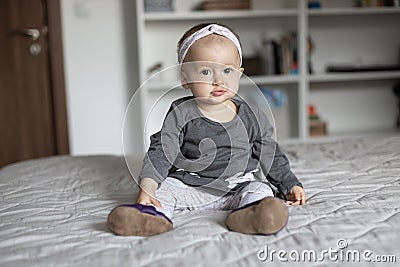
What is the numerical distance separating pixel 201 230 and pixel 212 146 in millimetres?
336

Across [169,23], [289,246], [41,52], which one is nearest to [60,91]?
[41,52]

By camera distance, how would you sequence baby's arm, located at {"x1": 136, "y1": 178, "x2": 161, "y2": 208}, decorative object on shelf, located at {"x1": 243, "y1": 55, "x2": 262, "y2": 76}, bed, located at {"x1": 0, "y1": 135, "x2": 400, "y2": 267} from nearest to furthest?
1. bed, located at {"x1": 0, "y1": 135, "x2": 400, "y2": 267}
2. baby's arm, located at {"x1": 136, "y1": 178, "x2": 161, "y2": 208}
3. decorative object on shelf, located at {"x1": 243, "y1": 55, "x2": 262, "y2": 76}

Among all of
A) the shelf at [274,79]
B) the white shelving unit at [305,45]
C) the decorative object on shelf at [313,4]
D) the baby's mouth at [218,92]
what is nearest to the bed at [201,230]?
the baby's mouth at [218,92]

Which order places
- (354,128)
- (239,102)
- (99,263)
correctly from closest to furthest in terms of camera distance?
(99,263), (239,102), (354,128)

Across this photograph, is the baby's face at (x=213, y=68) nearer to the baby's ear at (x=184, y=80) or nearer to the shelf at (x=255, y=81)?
the baby's ear at (x=184, y=80)

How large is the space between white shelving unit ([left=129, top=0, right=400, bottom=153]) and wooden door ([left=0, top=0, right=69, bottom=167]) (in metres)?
0.47

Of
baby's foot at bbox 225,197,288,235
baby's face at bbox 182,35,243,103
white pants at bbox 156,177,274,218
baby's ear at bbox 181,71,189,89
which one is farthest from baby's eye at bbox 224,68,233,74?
baby's foot at bbox 225,197,288,235

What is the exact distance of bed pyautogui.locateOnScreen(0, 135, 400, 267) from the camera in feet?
3.10

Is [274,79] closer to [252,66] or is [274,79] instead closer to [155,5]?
[252,66]

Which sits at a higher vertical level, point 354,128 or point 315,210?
point 315,210

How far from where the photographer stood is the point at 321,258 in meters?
0.95

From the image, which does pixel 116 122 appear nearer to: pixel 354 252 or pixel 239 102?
pixel 239 102

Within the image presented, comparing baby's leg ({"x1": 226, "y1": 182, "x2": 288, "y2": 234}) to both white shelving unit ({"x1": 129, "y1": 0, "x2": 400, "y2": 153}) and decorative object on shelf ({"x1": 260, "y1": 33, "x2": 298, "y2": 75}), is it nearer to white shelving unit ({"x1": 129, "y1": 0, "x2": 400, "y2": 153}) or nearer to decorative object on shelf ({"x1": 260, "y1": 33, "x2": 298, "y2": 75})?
white shelving unit ({"x1": 129, "y1": 0, "x2": 400, "y2": 153})

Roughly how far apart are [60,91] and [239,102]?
6.87 feet
